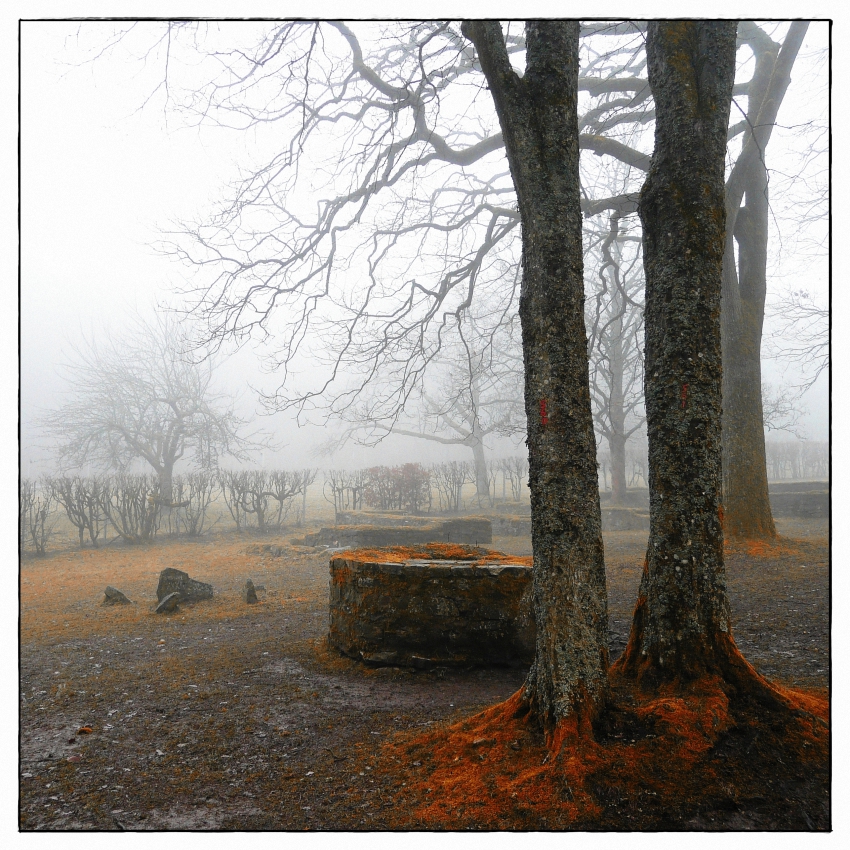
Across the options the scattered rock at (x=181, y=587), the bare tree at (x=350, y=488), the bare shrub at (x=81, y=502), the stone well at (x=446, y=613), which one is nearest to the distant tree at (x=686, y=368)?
the stone well at (x=446, y=613)

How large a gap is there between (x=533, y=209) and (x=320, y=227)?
231 inches

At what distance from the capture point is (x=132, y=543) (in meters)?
11.6

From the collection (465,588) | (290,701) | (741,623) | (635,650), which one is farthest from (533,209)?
(741,623)

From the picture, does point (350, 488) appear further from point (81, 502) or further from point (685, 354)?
point (685, 354)

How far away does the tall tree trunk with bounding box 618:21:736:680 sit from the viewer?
8.55 feet

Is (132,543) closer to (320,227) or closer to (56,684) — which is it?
(320,227)

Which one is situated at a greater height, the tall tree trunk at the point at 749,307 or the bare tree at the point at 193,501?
the tall tree trunk at the point at 749,307

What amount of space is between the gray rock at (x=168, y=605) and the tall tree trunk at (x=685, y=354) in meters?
4.84

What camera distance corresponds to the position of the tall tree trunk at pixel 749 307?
6391mm

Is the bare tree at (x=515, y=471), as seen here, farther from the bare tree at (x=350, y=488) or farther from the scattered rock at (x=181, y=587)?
the scattered rock at (x=181, y=587)

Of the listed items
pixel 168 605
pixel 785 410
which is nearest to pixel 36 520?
pixel 168 605

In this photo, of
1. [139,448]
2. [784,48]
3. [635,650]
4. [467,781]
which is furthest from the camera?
[139,448]

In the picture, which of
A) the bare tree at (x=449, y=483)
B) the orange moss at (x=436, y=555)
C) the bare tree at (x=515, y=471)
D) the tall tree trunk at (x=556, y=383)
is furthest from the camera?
the bare tree at (x=515, y=471)

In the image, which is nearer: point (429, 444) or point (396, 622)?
point (396, 622)
